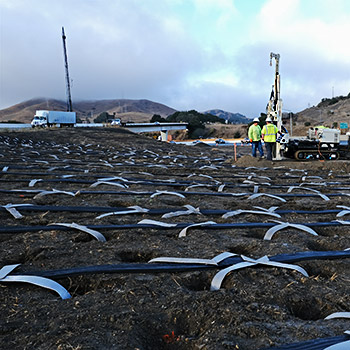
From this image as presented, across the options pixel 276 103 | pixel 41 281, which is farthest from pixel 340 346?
pixel 276 103

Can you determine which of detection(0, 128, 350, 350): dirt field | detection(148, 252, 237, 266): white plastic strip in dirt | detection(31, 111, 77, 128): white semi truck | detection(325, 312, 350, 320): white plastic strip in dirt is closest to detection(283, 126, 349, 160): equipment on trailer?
detection(0, 128, 350, 350): dirt field

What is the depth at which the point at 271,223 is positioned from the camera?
4.19 metres

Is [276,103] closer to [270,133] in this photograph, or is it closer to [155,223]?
[270,133]

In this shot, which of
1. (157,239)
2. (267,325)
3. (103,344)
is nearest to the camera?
(103,344)

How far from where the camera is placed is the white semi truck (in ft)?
121

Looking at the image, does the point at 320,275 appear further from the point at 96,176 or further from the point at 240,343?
the point at 96,176

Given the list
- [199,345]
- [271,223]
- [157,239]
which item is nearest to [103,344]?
[199,345]

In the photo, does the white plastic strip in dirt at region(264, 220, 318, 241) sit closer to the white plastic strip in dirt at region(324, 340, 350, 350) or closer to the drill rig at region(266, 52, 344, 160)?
the white plastic strip in dirt at region(324, 340, 350, 350)

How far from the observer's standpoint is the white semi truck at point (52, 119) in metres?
36.8

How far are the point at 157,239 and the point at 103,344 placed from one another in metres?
1.74

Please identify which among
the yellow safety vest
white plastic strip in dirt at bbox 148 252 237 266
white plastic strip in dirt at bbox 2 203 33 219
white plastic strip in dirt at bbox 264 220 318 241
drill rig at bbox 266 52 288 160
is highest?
drill rig at bbox 266 52 288 160

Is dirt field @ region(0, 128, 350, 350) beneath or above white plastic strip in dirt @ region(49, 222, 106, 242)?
beneath

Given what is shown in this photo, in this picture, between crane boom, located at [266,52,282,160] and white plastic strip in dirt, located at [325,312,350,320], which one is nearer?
white plastic strip in dirt, located at [325,312,350,320]

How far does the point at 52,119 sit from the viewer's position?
38906 millimetres
